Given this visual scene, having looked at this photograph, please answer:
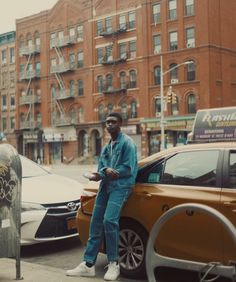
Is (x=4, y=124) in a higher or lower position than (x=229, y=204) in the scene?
higher

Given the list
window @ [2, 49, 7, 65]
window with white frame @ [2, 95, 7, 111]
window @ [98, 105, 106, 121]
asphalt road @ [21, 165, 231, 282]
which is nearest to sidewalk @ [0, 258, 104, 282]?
asphalt road @ [21, 165, 231, 282]

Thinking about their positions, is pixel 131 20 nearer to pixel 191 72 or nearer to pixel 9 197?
pixel 191 72

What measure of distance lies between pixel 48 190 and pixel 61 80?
177 feet

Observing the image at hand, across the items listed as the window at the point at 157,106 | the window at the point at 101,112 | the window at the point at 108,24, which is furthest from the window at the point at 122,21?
the window at the point at 157,106

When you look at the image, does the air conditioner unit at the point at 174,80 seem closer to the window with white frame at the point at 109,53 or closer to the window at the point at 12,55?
the window with white frame at the point at 109,53

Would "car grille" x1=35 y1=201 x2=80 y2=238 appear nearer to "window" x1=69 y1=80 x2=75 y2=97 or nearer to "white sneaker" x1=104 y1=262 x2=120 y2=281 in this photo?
"white sneaker" x1=104 y1=262 x2=120 y2=281

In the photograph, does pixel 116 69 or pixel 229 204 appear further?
pixel 116 69

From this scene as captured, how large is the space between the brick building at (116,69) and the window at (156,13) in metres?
0.10

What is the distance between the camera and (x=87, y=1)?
58.4 metres

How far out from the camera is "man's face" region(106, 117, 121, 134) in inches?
230

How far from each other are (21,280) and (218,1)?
47.4 meters

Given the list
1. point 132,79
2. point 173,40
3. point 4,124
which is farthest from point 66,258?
point 4,124

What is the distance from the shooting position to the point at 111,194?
565 cm

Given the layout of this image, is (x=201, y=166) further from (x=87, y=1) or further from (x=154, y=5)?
(x=87, y=1)
